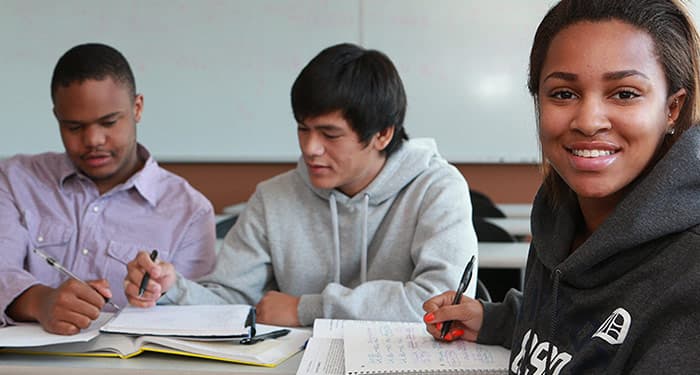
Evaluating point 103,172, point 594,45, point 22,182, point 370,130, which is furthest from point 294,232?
point 594,45

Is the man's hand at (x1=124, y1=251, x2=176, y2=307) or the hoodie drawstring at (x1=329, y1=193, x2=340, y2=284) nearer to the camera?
the man's hand at (x1=124, y1=251, x2=176, y2=307)

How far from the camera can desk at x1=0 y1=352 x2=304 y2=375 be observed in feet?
4.11

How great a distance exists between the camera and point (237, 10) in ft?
14.5

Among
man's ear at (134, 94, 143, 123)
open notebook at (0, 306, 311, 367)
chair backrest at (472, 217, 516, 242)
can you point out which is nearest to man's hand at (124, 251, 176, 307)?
open notebook at (0, 306, 311, 367)

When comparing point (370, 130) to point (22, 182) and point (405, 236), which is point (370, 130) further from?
point (22, 182)

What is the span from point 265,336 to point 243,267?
1.48 ft

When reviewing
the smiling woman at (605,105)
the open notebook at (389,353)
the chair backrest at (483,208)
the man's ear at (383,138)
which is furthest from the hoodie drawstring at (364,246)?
the chair backrest at (483,208)

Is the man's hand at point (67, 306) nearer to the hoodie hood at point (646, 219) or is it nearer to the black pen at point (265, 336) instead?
the black pen at point (265, 336)

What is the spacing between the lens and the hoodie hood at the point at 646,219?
924 millimetres

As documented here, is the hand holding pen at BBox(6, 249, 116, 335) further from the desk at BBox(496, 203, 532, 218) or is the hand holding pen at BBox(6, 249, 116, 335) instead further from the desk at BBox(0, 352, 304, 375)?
the desk at BBox(496, 203, 532, 218)

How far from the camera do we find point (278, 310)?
63.8 inches

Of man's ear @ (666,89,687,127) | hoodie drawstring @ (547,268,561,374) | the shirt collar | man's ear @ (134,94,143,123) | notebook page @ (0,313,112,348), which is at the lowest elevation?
notebook page @ (0,313,112,348)

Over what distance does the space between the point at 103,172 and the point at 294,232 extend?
0.47 meters

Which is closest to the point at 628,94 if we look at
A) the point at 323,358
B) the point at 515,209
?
the point at 323,358
